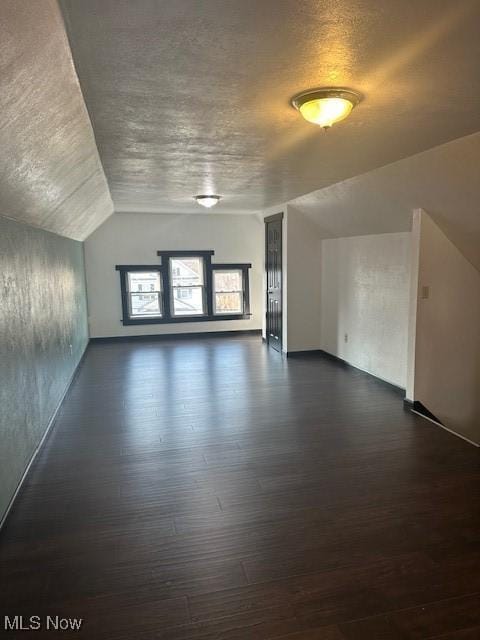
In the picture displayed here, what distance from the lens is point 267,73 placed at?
200 cm

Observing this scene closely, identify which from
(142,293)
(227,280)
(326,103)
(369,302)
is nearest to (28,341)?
(326,103)

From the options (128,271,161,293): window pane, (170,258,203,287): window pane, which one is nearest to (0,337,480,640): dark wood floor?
(128,271,161,293): window pane

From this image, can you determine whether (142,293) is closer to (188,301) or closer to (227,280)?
(188,301)

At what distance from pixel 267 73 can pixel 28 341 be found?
8.59 feet

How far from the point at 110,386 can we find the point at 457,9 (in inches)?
200

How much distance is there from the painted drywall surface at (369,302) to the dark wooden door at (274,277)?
0.72 metres

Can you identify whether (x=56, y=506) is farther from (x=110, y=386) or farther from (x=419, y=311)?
(x=419, y=311)

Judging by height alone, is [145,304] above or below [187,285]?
below

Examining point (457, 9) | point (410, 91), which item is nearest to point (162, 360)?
point (410, 91)

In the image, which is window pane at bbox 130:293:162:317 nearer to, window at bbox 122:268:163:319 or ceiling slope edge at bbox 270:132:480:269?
window at bbox 122:268:163:319

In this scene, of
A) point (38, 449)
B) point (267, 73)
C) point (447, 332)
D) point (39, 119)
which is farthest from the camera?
point (447, 332)

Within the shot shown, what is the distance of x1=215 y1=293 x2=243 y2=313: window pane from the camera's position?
28.9 feet

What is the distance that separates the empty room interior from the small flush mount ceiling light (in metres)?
0.02

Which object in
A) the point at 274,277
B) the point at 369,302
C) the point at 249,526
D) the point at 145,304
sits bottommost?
the point at 249,526
